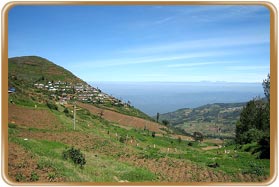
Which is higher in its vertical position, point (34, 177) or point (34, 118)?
point (34, 118)

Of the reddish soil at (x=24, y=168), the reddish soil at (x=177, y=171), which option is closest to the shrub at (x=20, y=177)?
the reddish soil at (x=24, y=168)

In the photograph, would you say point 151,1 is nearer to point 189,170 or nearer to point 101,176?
point 101,176

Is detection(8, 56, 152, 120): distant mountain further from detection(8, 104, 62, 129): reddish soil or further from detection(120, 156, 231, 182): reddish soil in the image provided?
detection(120, 156, 231, 182): reddish soil

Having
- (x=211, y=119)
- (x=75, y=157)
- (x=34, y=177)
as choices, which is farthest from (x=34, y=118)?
(x=211, y=119)

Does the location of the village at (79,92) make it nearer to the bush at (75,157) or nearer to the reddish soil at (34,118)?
the reddish soil at (34,118)

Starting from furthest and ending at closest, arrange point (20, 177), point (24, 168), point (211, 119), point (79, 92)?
point (211, 119) → point (79, 92) → point (24, 168) → point (20, 177)

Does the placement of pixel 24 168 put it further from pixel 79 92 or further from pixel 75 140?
pixel 79 92

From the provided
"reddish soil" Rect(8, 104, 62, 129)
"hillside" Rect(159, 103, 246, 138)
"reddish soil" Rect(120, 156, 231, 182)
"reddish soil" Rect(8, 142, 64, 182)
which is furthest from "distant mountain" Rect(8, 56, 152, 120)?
"reddish soil" Rect(8, 142, 64, 182)
